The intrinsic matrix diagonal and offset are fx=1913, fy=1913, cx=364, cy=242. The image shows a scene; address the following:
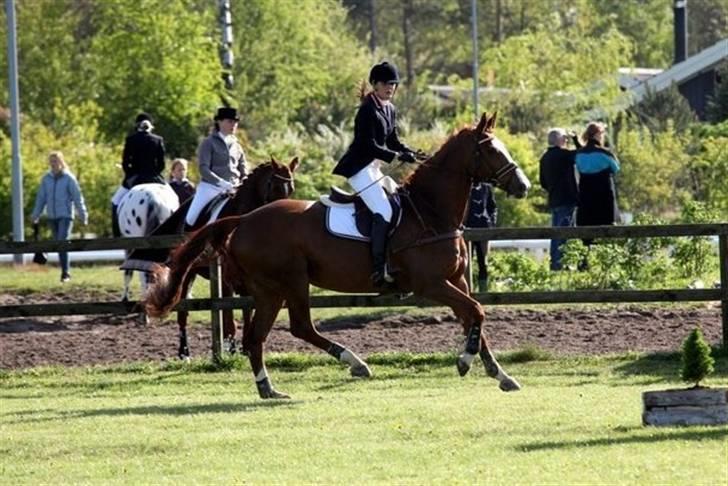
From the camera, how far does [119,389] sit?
59.4 feet

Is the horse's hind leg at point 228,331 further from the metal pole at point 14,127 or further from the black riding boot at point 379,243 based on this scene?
the metal pole at point 14,127

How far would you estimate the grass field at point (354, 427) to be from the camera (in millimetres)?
11938

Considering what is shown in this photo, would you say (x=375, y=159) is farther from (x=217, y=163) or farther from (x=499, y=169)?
(x=217, y=163)

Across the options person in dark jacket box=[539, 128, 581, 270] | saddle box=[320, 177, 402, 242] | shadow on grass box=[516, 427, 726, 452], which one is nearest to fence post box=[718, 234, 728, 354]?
saddle box=[320, 177, 402, 242]

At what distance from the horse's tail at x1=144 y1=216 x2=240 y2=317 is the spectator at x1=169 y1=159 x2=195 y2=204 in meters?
8.27

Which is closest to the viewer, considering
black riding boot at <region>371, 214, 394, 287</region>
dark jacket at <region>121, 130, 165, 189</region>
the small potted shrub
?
the small potted shrub

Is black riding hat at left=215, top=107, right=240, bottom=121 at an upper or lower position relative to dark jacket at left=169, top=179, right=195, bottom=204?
upper

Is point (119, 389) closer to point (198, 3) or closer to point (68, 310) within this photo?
point (68, 310)

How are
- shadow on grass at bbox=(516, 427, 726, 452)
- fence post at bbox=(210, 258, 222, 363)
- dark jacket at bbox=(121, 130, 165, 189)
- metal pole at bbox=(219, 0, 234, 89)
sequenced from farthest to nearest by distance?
metal pole at bbox=(219, 0, 234, 89) → dark jacket at bbox=(121, 130, 165, 189) → fence post at bbox=(210, 258, 222, 363) → shadow on grass at bbox=(516, 427, 726, 452)

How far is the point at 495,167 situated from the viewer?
16.6 meters

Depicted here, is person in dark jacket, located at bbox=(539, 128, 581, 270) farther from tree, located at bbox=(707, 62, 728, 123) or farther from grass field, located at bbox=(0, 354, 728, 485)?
tree, located at bbox=(707, 62, 728, 123)

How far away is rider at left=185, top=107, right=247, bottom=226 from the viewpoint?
822 inches

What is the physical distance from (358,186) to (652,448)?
518 centimetres

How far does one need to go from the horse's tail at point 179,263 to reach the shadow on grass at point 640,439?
509cm
